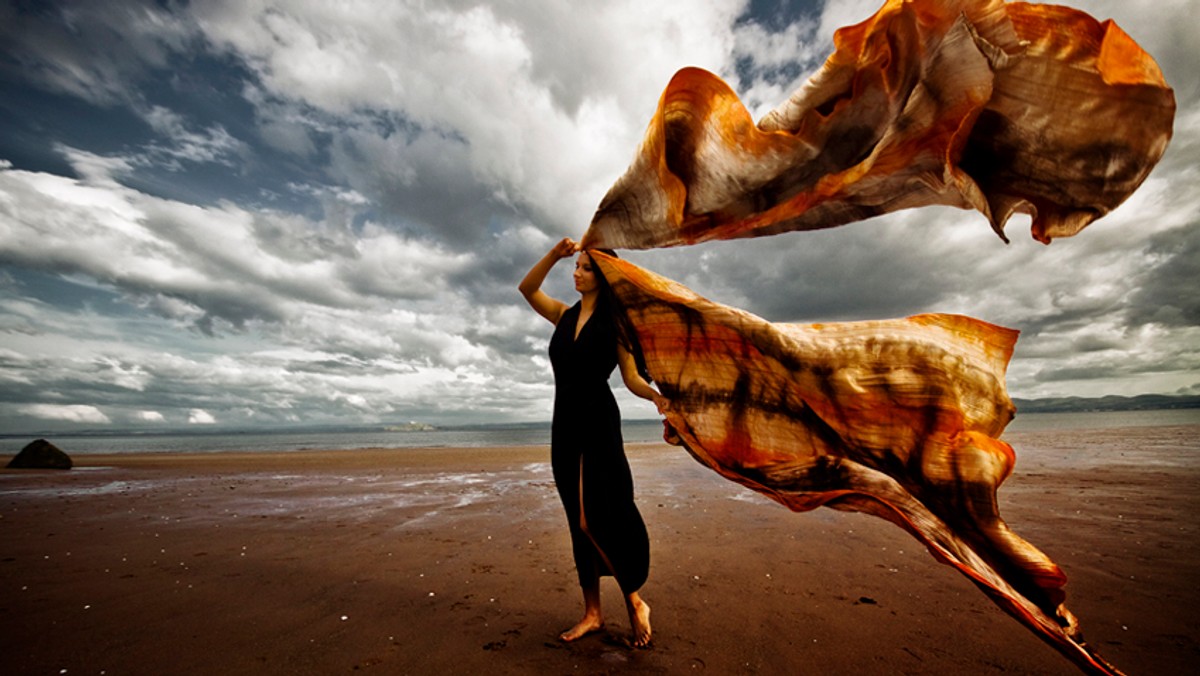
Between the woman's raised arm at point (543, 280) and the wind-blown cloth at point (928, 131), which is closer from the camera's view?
the wind-blown cloth at point (928, 131)

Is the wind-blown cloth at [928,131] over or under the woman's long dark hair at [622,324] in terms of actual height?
over

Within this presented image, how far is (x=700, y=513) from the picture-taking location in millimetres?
7020

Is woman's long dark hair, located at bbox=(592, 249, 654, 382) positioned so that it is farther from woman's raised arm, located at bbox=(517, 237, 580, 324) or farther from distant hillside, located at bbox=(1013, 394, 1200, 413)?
distant hillside, located at bbox=(1013, 394, 1200, 413)

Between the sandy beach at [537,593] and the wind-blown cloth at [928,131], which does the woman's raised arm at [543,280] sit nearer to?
the wind-blown cloth at [928,131]

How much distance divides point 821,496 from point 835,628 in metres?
A: 1.38

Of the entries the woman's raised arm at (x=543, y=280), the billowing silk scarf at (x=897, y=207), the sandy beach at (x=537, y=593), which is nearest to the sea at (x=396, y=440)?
the sandy beach at (x=537, y=593)

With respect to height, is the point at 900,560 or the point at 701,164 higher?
the point at 701,164

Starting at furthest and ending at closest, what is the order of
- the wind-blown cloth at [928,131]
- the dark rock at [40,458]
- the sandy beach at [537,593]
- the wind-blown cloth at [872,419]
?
the dark rock at [40,458], the sandy beach at [537,593], the wind-blown cloth at [872,419], the wind-blown cloth at [928,131]

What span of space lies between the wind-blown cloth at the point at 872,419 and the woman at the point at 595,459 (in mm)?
355

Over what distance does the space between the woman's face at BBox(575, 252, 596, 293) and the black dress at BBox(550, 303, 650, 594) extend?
175mm

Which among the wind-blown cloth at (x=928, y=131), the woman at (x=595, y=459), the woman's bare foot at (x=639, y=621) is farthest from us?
the woman at (x=595, y=459)

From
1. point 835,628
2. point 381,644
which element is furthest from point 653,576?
point 381,644

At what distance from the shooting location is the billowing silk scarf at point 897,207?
6.09ft

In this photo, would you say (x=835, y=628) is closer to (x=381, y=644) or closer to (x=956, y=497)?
(x=956, y=497)
